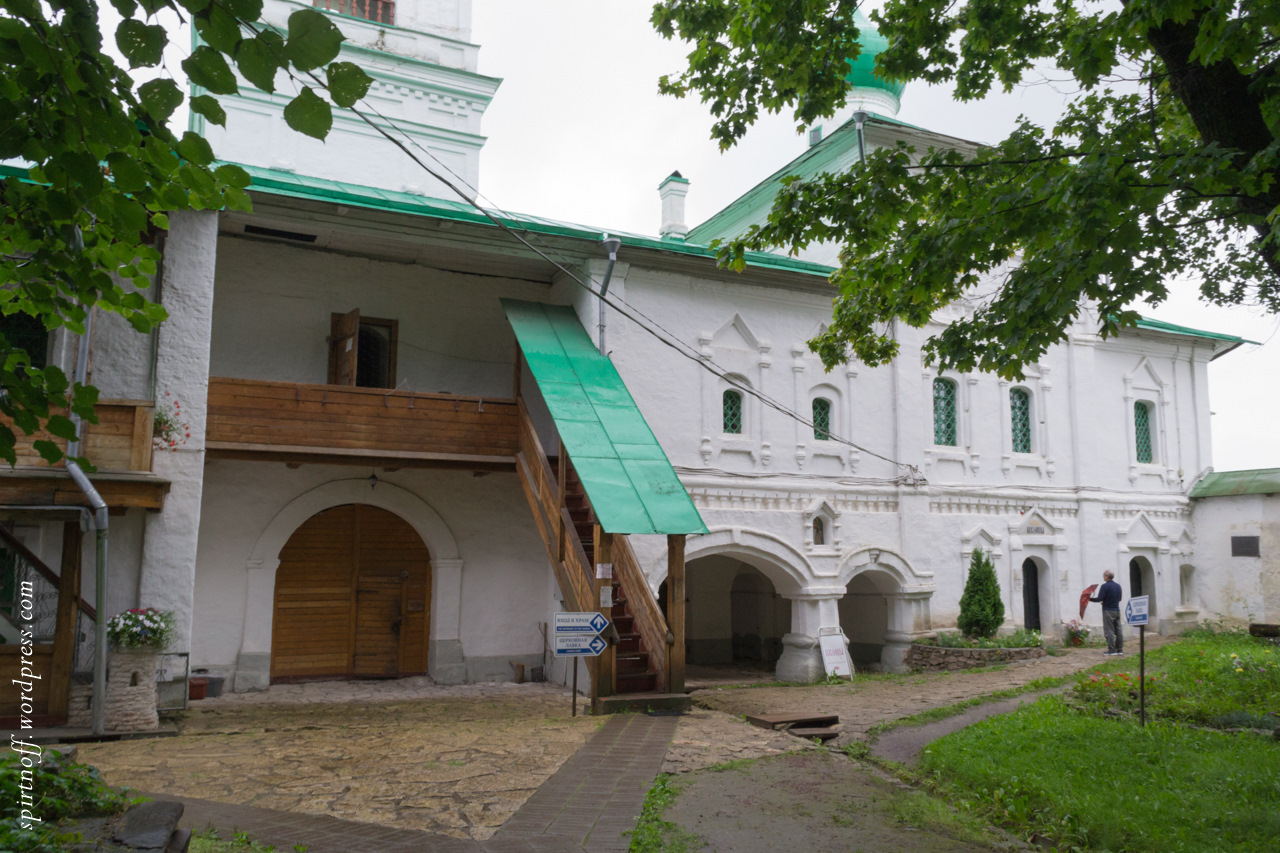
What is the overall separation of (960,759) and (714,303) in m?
8.38

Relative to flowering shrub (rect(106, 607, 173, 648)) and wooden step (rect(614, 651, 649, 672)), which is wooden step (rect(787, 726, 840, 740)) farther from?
flowering shrub (rect(106, 607, 173, 648))

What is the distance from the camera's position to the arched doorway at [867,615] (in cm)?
1619

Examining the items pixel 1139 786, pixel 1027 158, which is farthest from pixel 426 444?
pixel 1139 786

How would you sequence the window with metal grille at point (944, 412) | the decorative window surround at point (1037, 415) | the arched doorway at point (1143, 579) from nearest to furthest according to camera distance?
the window with metal grille at point (944, 412), the decorative window surround at point (1037, 415), the arched doorway at point (1143, 579)

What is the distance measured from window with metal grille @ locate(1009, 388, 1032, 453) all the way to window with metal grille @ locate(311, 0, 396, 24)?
45.2 feet

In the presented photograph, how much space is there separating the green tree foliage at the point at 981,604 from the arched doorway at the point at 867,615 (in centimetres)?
115

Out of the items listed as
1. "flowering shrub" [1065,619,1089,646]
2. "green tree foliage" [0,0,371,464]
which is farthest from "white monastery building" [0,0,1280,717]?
"green tree foliage" [0,0,371,464]

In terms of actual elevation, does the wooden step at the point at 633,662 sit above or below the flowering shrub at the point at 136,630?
below

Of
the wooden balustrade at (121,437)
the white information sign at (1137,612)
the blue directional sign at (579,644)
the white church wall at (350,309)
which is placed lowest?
the blue directional sign at (579,644)

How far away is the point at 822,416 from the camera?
15680 millimetres

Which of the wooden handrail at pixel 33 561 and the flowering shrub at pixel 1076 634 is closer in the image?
the wooden handrail at pixel 33 561

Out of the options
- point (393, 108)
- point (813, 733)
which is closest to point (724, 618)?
point (813, 733)

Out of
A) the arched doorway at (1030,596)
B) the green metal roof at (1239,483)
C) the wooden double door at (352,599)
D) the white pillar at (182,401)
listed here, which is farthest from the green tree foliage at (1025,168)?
the green metal roof at (1239,483)

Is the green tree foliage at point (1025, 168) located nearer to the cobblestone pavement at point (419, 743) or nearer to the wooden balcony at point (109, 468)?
the cobblestone pavement at point (419, 743)
